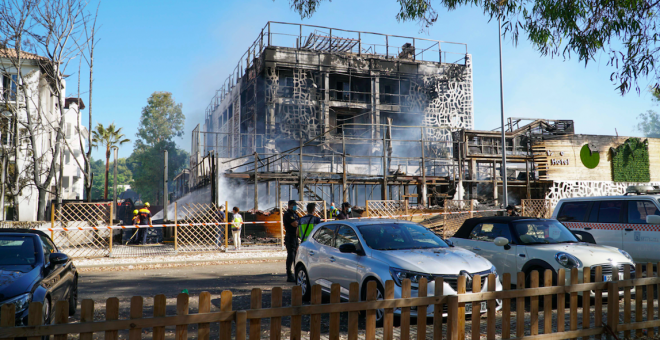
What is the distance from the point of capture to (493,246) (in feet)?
28.8

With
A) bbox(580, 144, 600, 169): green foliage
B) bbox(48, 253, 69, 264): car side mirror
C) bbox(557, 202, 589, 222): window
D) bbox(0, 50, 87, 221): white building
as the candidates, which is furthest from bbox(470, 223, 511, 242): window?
bbox(580, 144, 600, 169): green foliage

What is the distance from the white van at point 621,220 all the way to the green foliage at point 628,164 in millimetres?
20252

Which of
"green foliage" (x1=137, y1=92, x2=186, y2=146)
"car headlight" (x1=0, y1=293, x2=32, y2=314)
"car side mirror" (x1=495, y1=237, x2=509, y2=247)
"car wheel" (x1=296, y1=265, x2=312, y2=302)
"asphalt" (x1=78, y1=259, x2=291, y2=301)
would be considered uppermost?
"green foliage" (x1=137, y1=92, x2=186, y2=146)

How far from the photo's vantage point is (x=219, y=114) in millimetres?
44250

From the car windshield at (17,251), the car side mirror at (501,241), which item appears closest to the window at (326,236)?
the car side mirror at (501,241)

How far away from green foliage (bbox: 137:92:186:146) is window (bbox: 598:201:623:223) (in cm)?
5791

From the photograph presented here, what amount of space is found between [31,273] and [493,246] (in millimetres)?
7198

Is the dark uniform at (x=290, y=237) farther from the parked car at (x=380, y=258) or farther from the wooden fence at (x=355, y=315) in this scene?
the wooden fence at (x=355, y=315)

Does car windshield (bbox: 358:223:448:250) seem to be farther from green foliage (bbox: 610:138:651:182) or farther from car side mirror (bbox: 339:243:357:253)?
green foliage (bbox: 610:138:651:182)

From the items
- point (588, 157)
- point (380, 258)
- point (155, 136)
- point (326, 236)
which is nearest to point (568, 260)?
point (380, 258)

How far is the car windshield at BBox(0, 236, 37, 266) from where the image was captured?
20.2 ft

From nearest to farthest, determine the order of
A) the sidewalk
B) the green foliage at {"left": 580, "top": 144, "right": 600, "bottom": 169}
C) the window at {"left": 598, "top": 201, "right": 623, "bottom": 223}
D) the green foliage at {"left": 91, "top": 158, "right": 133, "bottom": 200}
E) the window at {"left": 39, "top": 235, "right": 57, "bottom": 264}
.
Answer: the window at {"left": 39, "top": 235, "right": 57, "bottom": 264}, the window at {"left": 598, "top": 201, "right": 623, "bottom": 223}, the sidewalk, the green foliage at {"left": 580, "top": 144, "right": 600, "bottom": 169}, the green foliage at {"left": 91, "top": 158, "right": 133, "bottom": 200}

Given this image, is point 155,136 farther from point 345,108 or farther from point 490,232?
point 490,232

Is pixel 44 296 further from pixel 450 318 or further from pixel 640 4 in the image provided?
pixel 640 4
